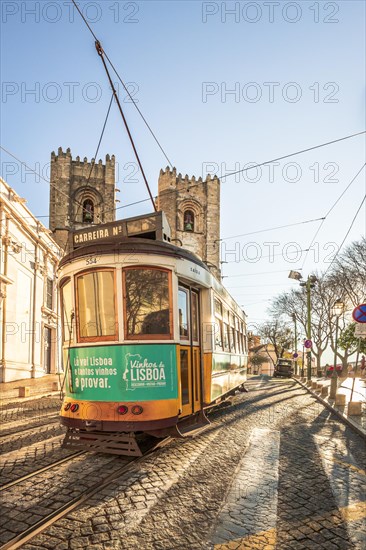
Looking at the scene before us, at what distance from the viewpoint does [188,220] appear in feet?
158

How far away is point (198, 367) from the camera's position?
6.85 meters

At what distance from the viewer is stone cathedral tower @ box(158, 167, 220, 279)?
155ft

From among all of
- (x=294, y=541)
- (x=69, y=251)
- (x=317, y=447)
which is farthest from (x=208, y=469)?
(x=69, y=251)

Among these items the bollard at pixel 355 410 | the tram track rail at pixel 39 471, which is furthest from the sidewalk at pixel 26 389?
the bollard at pixel 355 410

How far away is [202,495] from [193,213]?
4497 centimetres

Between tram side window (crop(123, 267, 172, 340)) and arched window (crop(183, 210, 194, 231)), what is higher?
arched window (crop(183, 210, 194, 231))

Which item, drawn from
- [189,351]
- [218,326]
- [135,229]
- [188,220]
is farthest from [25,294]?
[188,220]

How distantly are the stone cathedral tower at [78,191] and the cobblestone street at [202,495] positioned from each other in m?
37.3

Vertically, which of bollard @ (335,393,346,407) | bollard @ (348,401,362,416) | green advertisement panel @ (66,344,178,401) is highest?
green advertisement panel @ (66,344,178,401)

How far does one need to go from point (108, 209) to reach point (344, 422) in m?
37.5

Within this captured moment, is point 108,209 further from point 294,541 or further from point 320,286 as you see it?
point 294,541

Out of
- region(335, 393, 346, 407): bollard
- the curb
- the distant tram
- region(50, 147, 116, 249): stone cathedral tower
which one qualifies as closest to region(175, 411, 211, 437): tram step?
the distant tram

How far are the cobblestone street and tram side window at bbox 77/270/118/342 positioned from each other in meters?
1.84

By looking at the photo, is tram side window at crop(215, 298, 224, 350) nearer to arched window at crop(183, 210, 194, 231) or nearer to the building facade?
the building facade
